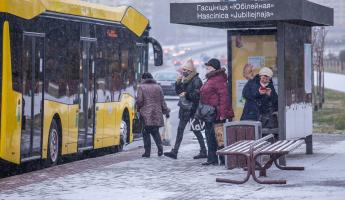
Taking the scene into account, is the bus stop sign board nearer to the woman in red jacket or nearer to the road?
the woman in red jacket

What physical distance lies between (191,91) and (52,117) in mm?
2317

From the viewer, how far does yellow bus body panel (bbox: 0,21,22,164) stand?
49.7 feet

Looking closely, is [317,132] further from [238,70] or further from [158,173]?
[158,173]

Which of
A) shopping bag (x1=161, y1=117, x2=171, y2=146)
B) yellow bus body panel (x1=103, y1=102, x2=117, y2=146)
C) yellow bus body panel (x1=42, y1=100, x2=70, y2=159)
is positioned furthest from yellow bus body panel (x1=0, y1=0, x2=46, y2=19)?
shopping bag (x1=161, y1=117, x2=171, y2=146)

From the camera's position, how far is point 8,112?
15242 mm

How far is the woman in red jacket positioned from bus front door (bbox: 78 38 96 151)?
3140mm

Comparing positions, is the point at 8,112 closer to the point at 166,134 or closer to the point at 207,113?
the point at 207,113

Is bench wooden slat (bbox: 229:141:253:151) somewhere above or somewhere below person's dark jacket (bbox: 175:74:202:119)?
below

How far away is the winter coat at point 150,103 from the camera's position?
18.6 meters

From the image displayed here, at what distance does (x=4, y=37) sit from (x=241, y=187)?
4.20 meters

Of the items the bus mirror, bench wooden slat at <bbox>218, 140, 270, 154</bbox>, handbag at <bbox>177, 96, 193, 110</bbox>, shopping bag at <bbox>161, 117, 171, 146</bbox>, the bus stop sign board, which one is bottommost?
shopping bag at <bbox>161, 117, 171, 146</bbox>


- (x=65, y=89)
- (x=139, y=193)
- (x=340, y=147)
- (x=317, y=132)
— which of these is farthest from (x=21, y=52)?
(x=317, y=132)

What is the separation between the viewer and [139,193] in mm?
12992

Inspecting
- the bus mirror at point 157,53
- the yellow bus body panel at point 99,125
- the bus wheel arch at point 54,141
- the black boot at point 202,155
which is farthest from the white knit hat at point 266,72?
the bus mirror at point 157,53
